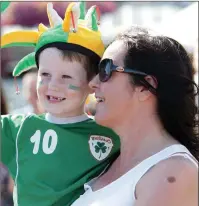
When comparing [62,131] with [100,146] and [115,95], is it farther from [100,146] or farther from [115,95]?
[115,95]

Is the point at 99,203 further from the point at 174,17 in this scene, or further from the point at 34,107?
the point at 174,17

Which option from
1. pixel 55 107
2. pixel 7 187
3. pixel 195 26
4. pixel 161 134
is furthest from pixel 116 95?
pixel 195 26

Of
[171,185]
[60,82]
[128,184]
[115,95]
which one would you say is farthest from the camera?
[60,82]

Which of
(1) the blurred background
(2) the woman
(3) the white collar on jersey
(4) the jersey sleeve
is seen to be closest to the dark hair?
(2) the woman

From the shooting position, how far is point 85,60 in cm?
202

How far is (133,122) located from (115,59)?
25 centimetres

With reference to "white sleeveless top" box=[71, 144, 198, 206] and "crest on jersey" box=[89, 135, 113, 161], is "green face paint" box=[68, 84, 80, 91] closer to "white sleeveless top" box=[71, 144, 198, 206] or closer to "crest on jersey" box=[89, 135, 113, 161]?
"crest on jersey" box=[89, 135, 113, 161]

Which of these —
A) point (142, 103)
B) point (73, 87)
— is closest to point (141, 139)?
point (142, 103)

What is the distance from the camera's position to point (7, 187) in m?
3.22

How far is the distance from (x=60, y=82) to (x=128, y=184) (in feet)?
1.94

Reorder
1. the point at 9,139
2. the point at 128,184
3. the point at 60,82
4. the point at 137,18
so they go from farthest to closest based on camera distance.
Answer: the point at 137,18, the point at 9,139, the point at 60,82, the point at 128,184

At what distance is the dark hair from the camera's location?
67.8 inches

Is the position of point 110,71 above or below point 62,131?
above

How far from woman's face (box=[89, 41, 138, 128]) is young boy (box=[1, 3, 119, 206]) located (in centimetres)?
24
